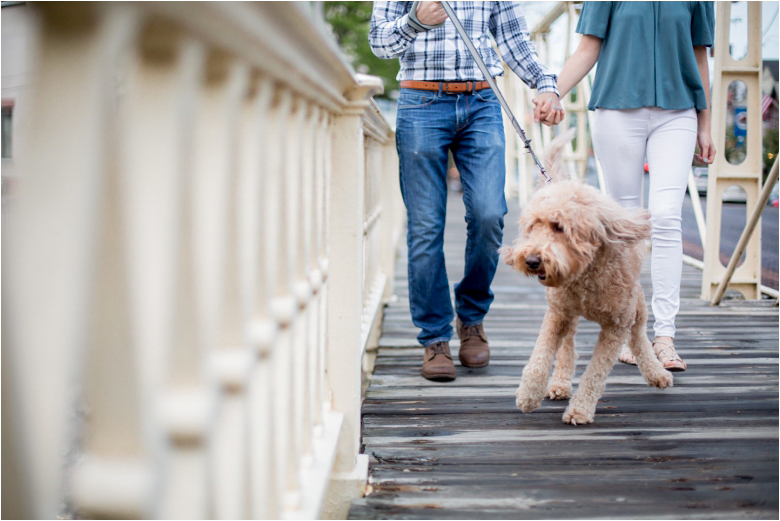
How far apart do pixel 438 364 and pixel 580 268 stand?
79cm

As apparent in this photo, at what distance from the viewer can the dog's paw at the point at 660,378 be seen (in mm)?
2605

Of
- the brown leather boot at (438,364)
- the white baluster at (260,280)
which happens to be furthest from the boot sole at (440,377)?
the white baluster at (260,280)

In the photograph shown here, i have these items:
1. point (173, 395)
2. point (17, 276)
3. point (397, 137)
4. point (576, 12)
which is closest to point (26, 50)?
point (17, 276)

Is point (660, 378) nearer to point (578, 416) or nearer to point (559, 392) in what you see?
point (559, 392)

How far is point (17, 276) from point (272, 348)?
54 centimetres

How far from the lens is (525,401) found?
232 centimetres

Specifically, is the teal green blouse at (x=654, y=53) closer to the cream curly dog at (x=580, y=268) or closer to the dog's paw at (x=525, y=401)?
the cream curly dog at (x=580, y=268)

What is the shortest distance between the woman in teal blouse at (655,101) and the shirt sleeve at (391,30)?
0.73 meters

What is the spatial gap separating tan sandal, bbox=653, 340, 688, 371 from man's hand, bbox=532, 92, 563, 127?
110 centimetres

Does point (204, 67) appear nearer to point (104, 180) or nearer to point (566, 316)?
point (104, 180)

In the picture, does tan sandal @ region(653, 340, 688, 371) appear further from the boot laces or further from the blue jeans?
the boot laces

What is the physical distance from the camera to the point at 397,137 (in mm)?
2814

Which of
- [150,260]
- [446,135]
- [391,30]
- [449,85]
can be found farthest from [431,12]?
[150,260]

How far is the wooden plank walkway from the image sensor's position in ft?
5.41
